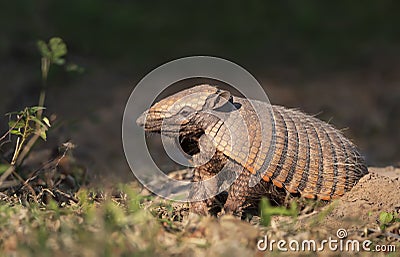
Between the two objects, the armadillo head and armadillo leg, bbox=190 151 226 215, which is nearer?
the armadillo head

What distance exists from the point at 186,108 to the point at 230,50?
27.4ft

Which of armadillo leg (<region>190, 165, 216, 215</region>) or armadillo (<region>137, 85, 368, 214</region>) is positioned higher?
armadillo (<region>137, 85, 368, 214</region>)

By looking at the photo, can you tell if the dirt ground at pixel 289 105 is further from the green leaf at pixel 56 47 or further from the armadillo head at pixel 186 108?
the armadillo head at pixel 186 108

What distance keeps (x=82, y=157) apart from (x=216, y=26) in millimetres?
6381

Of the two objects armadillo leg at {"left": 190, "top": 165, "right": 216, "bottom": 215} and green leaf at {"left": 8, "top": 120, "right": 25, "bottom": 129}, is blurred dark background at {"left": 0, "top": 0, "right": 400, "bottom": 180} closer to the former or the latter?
green leaf at {"left": 8, "top": 120, "right": 25, "bottom": 129}

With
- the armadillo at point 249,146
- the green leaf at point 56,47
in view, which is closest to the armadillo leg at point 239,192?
the armadillo at point 249,146

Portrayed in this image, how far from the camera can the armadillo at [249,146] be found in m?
5.12

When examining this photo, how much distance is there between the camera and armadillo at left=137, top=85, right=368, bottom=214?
5121mm

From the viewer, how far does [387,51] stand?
13.6m

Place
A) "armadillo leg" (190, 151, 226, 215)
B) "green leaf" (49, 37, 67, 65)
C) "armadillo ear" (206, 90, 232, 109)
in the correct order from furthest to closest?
"green leaf" (49, 37, 67, 65) < "armadillo leg" (190, 151, 226, 215) < "armadillo ear" (206, 90, 232, 109)

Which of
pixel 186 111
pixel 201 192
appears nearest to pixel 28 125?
pixel 186 111

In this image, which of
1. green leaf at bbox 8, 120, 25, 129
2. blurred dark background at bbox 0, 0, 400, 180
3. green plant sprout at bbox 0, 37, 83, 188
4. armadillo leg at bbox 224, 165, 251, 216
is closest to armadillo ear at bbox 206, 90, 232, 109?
armadillo leg at bbox 224, 165, 251, 216

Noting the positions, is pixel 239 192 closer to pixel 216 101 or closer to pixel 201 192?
pixel 201 192

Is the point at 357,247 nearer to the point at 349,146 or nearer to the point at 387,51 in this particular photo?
the point at 349,146
